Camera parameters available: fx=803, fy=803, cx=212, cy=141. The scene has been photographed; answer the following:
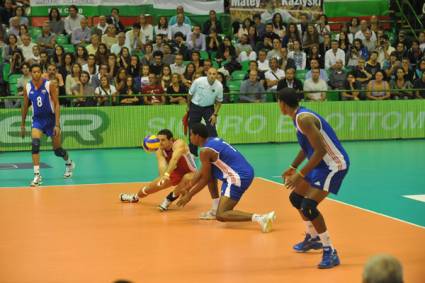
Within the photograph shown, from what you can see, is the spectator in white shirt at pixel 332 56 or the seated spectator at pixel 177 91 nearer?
the seated spectator at pixel 177 91

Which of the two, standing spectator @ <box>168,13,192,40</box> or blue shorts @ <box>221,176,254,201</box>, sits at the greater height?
standing spectator @ <box>168,13,192,40</box>

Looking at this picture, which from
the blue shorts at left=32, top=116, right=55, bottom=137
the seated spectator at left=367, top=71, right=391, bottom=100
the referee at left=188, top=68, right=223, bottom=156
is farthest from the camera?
the seated spectator at left=367, top=71, right=391, bottom=100

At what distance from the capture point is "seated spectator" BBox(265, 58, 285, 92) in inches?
808

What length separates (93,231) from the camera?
9.81 metres

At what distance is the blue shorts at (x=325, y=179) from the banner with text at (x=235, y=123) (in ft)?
38.1

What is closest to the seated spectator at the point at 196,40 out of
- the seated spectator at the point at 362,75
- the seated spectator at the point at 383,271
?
the seated spectator at the point at 362,75

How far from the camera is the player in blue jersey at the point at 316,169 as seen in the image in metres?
7.82

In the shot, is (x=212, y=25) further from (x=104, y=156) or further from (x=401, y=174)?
(x=401, y=174)

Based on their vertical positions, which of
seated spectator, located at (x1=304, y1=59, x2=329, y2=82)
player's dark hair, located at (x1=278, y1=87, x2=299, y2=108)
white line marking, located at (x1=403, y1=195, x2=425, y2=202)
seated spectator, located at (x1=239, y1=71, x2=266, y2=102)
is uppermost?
player's dark hair, located at (x1=278, y1=87, x2=299, y2=108)

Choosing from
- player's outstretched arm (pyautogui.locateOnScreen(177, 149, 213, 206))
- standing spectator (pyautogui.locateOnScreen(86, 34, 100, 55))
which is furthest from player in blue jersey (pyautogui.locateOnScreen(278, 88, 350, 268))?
standing spectator (pyautogui.locateOnScreen(86, 34, 100, 55))

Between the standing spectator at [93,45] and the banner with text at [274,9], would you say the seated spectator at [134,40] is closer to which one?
the standing spectator at [93,45]

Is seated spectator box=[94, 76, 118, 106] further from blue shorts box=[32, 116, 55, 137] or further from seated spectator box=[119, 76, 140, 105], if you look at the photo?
blue shorts box=[32, 116, 55, 137]

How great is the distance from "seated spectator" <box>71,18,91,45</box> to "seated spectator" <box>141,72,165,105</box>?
9.01ft

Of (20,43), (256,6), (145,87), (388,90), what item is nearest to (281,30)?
(256,6)
